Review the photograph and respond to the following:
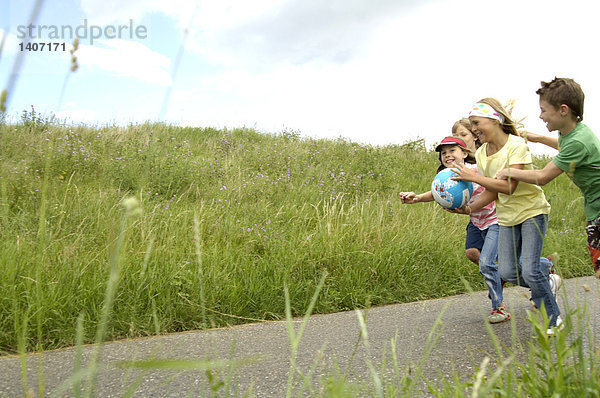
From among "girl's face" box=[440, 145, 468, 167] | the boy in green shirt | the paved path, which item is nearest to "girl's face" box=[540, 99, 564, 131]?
the boy in green shirt

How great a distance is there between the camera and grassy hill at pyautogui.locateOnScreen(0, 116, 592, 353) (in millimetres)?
4160

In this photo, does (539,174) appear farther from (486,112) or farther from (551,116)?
(486,112)

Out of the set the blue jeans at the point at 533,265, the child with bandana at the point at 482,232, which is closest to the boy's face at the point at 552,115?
the blue jeans at the point at 533,265

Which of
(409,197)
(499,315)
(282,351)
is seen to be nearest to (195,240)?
(282,351)

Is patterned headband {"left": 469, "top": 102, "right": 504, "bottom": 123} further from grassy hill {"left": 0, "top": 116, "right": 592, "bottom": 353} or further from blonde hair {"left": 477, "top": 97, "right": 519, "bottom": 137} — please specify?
grassy hill {"left": 0, "top": 116, "right": 592, "bottom": 353}

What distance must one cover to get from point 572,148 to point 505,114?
649mm

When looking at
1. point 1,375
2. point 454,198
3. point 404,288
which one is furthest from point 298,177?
point 1,375

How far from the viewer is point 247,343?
392 cm

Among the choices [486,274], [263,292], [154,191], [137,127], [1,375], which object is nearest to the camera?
[1,375]

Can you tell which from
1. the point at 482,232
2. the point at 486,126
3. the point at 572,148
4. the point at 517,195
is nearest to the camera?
the point at 572,148

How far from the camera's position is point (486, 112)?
4105 millimetres

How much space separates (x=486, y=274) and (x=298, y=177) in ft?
18.4

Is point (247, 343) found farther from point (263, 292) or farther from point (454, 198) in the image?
point (454, 198)

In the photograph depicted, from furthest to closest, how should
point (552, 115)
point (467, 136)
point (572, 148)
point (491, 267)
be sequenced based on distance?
point (467, 136), point (491, 267), point (552, 115), point (572, 148)
